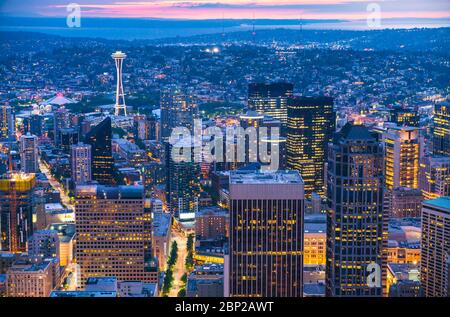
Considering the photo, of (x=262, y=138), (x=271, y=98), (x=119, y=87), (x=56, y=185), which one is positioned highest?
(x=119, y=87)

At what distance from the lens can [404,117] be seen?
49.5 feet

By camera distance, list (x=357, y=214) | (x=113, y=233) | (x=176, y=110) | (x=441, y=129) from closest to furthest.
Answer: (x=357, y=214), (x=113, y=233), (x=441, y=129), (x=176, y=110)

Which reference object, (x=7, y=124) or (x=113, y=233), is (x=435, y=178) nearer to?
(x=113, y=233)

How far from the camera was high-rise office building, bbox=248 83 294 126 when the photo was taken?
15677mm

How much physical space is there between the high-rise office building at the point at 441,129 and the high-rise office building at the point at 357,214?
304 inches

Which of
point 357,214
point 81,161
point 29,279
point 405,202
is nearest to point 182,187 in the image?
point 81,161

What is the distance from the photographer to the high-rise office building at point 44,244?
9.32 metres

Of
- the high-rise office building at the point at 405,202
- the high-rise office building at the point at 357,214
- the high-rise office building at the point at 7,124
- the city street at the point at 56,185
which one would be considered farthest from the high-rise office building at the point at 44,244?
the high-rise office building at the point at 7,124

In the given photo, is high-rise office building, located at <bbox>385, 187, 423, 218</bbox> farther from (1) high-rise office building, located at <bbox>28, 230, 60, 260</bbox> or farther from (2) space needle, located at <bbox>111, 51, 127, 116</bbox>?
(2) space needle, located at <bbox>111, 51, 127, 116</bbox>

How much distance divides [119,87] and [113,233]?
7.04 metres

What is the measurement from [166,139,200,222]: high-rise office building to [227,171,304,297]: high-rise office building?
4.93 metres

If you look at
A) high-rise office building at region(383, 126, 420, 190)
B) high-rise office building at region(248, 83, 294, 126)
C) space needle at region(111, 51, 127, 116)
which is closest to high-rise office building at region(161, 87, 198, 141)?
space needle at region(111, 51, 127, 116)

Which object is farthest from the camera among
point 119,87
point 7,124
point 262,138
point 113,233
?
point 119,87
